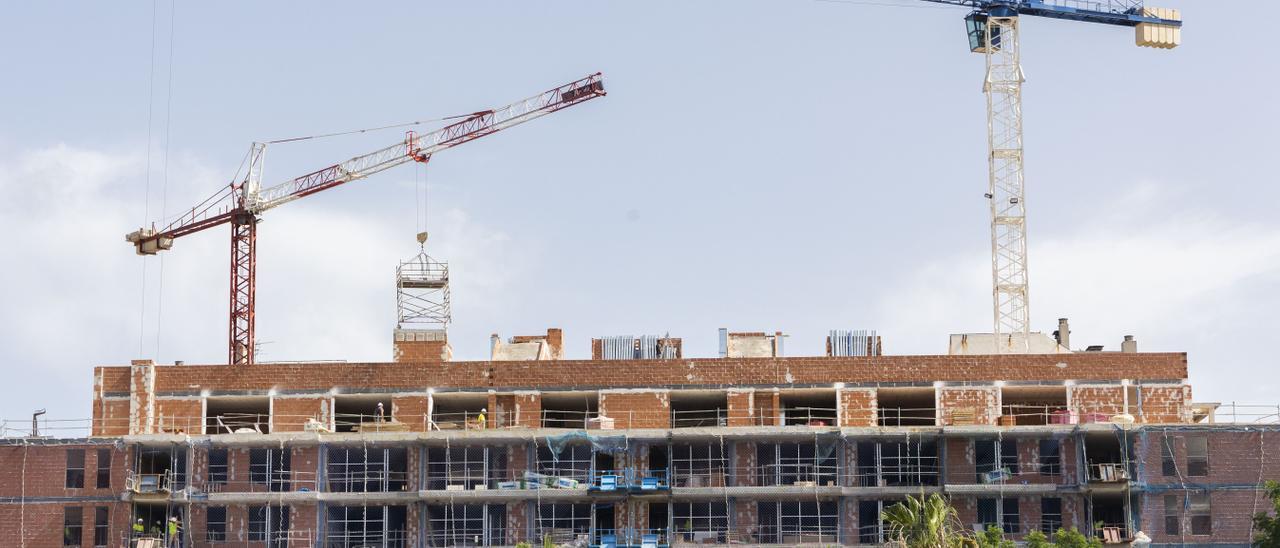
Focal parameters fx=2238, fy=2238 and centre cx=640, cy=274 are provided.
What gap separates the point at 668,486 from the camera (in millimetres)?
118125

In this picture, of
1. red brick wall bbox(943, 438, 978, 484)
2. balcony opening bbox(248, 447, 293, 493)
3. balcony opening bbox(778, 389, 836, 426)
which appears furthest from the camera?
balcony opening bbox(778, 389, 836, 426)

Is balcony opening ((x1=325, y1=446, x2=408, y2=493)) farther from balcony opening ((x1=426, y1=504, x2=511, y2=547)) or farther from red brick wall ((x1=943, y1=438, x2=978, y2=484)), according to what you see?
red brick wall ((x1=943, y1=438, x2=978, y2=484))

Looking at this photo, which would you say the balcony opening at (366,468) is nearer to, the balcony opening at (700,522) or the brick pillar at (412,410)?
the brick pillar at (412,410)

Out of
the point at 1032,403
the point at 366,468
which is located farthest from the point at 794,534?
the point at 366,468

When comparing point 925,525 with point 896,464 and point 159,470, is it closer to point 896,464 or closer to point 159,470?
point 896,464

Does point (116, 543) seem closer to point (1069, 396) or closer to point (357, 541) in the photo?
point (357, 541)

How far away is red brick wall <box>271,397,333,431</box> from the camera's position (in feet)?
407

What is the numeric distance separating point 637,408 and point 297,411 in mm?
18947

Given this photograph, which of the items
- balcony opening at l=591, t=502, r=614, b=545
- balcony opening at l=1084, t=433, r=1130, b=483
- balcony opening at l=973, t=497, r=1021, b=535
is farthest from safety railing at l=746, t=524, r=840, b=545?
balcony opening at l=1084, t=433, r=1130, b=483

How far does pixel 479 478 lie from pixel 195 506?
50.1 feet

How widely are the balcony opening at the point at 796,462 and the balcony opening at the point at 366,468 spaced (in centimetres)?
1910

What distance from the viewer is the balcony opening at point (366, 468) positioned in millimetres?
119188

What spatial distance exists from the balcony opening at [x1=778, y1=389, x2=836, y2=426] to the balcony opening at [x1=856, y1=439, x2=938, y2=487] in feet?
15.6

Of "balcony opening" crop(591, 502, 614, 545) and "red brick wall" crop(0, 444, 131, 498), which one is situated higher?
"red brick wall" crop(0, 444, 131, 498)
